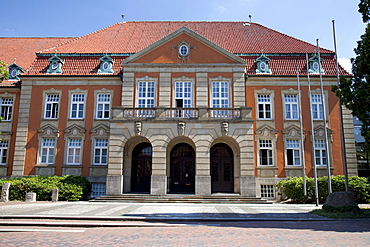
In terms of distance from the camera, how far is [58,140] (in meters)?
25.0

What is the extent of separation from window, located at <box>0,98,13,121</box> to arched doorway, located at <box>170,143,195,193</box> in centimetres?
1379

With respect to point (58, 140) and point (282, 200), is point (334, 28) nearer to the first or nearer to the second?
point (282, 200)

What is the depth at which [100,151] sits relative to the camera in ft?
81.3

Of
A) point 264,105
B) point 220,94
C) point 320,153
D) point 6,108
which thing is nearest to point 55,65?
point 6,108

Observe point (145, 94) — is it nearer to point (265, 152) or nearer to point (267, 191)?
point (265, 152)

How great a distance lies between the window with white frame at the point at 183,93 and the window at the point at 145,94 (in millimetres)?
1870

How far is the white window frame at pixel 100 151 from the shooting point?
24.6 m

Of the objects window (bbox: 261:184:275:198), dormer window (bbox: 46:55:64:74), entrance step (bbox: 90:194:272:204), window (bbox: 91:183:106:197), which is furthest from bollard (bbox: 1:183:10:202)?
window (bbox: 261:184:275:198)

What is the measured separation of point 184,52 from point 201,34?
6513 mm

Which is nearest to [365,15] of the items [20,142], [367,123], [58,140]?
[367,123]

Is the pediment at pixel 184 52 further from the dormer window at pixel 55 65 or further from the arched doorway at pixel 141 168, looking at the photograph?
the arched doorway at pixel 141 168

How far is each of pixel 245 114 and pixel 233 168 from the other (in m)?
4.51

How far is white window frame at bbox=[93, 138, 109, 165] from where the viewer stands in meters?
24.6

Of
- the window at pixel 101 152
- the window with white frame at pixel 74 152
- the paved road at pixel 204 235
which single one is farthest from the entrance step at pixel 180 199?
the paved road at pixel 204 235
